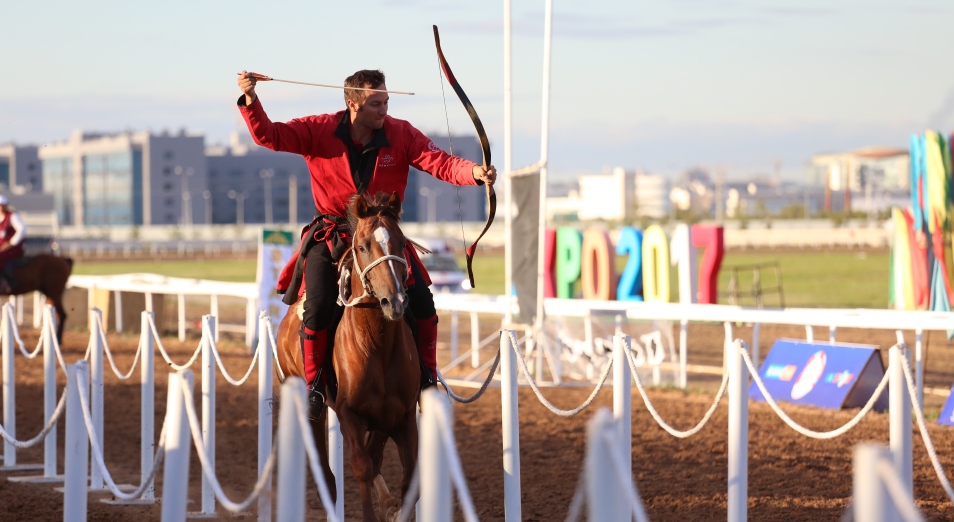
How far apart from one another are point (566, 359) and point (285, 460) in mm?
11841

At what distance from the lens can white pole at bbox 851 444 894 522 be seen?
11.1 feet

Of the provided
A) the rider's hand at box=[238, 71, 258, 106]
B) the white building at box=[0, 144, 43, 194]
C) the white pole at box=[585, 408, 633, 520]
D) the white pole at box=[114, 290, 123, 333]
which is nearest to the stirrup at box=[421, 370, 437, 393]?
the rider's hand at box=[238, 71, 258, 106]

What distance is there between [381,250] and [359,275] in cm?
27

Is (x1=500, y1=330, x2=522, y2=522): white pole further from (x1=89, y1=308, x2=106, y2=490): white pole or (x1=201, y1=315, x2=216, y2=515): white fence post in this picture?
(x1=89, y1=308, x2=106, y2=490): white pole

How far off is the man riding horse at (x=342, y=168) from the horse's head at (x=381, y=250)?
1.26 feet

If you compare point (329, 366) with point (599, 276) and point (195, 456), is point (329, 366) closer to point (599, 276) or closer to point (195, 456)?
point (195, 456)

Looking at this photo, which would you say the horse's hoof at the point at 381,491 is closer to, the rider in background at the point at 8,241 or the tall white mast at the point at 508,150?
the tall white mast at the point at 508,150

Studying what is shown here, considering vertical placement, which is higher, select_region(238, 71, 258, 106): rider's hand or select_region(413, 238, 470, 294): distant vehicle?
select_region(238, 71, 258, 106): rider's hand

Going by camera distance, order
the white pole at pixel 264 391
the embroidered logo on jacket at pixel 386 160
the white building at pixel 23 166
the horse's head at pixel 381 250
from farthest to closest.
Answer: the white building at pixel 23 166 → the white pole at pixel 264 391 → the embroidered logo on jacket at pixel 386 160 → the horse's head at pixel 381 250

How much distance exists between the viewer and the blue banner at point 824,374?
1258 cm

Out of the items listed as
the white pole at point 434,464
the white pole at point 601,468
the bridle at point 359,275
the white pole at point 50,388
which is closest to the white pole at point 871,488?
the white pole at point 601,468

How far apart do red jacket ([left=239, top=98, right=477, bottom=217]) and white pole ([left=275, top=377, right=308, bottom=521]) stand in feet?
7.95

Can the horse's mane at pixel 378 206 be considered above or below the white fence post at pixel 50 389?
above

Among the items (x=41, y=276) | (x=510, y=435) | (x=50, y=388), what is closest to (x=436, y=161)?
(x=510, y=435)
